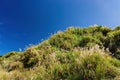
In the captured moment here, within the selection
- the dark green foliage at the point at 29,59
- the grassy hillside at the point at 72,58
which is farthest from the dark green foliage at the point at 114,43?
the dark green foliage at the point at 29,59

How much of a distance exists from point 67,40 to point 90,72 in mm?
9709

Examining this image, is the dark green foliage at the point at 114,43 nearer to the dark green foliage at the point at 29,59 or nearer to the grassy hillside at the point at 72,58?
the grassy hillside at the point at 72,58

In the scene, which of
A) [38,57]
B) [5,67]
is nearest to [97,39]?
[38,57]

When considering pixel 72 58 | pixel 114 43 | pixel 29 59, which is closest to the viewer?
pixel 72 58

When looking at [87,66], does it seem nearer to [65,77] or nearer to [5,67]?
[65,77]

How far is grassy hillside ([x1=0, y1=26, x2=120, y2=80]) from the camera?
9.47 m

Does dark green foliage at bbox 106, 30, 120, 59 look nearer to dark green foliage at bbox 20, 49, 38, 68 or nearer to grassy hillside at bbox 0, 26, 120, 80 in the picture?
grassy hillside at bbox 0, 26, 120, 80

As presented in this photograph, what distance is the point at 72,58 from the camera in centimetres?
1162

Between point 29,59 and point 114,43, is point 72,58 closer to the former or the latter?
point 114,43

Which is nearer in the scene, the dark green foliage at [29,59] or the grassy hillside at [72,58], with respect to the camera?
the grassy hillside at [72,58]

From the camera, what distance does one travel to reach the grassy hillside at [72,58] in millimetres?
9469

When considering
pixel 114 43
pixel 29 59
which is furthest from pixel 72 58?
pixel 29 59

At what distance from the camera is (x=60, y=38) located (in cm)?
1917

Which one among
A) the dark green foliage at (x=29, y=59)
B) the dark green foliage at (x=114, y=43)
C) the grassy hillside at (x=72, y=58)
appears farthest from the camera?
the dark green foliage at (x=29, y=59)
